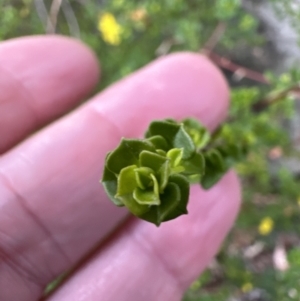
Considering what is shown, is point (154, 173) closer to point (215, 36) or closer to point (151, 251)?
point (151, 251)

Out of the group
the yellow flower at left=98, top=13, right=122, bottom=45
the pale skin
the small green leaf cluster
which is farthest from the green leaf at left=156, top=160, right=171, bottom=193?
the yellow flower at left=98, top=13, right=122, bottom=45

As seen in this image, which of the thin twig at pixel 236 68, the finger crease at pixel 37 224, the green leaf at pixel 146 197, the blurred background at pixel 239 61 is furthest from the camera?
the thin twig at pixel 236 68

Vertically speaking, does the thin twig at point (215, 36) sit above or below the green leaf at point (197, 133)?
below

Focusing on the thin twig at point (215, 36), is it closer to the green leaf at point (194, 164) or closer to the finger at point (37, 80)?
the finger at point (37, 80)

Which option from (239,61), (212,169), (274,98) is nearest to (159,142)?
(212,169)

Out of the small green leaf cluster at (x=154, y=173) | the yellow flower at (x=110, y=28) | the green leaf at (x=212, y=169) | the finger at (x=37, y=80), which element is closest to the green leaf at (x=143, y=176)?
the small green leaf cluster at (x=154, y=173)

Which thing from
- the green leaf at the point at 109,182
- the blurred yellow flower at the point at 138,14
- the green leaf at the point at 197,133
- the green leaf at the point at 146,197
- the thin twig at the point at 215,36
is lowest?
the thin twig at the point at 215,36

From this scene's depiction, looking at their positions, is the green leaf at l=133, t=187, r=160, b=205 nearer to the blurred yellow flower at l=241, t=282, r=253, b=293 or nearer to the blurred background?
the blurred background
